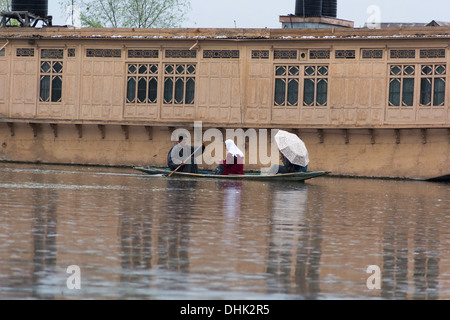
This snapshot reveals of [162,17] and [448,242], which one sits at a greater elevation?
[162,17]

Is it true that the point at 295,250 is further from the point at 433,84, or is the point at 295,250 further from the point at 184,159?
the point at 433,84

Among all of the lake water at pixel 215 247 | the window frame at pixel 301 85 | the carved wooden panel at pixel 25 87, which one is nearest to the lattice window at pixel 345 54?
the window frame at pixel 301 85

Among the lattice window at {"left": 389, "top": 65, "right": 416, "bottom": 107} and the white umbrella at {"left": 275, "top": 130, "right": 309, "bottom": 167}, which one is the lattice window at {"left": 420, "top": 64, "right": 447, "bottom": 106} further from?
the white umbrella at {"left": 275, "top": 130, "right": 309, "bottom": 167}

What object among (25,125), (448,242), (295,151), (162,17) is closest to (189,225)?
(448,242)

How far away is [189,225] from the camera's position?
1273cm

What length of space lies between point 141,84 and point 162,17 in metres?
27.6

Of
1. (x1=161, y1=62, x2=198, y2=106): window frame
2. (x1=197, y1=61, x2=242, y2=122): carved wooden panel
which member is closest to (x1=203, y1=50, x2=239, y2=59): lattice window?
(x1=197, y1=61, x2=242, y2=122): carved wooden panel

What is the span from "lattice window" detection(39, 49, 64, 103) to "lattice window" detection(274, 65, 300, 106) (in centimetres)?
805

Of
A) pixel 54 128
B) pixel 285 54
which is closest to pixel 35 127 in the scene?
pixel 54 128

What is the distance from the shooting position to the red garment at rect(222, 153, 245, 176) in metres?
27.8

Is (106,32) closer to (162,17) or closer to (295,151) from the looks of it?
(295,151)

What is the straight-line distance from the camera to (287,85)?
34125 mm

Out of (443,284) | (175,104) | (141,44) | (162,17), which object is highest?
(162,17)
